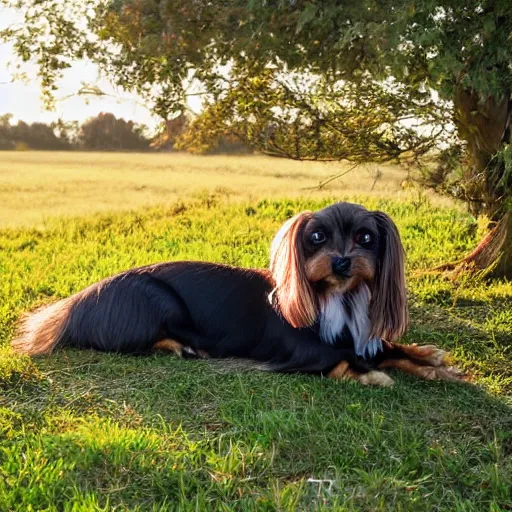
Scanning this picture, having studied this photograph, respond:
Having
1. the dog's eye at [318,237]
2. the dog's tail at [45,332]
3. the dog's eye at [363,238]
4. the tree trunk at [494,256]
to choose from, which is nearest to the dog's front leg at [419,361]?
the dog's eye at [363,238]

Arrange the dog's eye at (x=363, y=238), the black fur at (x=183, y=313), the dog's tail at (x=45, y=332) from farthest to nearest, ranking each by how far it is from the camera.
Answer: the dog's tail at (x=45, y=332), the black fur at (x=183, y=313), the dog's eye at (x=363, y=238)

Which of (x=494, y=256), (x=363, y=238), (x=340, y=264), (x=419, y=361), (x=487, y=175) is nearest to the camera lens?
(x=340, y=264)

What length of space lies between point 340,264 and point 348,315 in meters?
0.47

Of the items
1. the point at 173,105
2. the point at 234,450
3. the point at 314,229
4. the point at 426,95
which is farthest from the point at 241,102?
the point at 234,450

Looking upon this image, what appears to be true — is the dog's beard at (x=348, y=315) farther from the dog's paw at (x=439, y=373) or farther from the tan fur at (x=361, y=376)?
the dog's paw at (x=439, y=373)

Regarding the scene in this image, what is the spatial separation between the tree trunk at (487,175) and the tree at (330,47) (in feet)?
0.04

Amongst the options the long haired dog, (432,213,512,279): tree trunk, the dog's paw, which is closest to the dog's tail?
the long haired dog

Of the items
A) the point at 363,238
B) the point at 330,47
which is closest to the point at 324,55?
the point at 330,47

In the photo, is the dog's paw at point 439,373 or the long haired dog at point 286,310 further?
the dog's paw at point 439,373

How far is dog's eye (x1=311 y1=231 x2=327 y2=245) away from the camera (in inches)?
173

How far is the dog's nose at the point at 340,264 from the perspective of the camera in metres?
4.31

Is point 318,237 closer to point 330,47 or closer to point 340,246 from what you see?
point 340,246

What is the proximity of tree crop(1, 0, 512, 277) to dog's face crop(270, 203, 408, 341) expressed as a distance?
1.11 metres

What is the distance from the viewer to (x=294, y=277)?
451cm
